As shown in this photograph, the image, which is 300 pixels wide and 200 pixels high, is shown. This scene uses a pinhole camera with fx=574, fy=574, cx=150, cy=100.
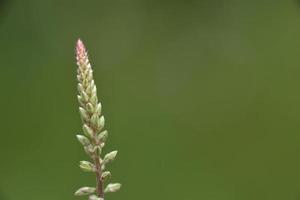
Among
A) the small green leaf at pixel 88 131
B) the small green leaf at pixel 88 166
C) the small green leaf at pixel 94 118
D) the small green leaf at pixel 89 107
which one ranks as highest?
the small green leaf at pixel 89 107

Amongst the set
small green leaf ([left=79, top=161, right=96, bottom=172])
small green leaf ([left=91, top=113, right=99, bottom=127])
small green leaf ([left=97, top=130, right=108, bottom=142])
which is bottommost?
small green leaf ([left=79, top=161, right=96, bottom=172])

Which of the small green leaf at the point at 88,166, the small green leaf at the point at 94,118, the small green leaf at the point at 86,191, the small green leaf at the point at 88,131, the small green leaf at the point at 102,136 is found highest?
the small green leaf at the point at 94,118

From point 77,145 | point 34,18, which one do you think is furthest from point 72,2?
point 77,145

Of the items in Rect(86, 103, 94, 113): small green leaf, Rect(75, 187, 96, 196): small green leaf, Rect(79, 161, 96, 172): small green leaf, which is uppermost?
Rect(86, 103, 94, 113): small green leaf

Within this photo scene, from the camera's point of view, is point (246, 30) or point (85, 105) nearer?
point (85, 105)

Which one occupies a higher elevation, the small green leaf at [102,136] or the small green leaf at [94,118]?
the small green leaf at [94,118]

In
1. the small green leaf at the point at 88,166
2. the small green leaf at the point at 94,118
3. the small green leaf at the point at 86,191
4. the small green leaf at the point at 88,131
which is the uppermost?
the small green leaf at the point at 94,118

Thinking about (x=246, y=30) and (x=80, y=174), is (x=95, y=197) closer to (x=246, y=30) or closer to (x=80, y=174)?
(x=80, y=174)

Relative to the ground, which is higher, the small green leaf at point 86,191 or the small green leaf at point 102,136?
the small green leaf at point 102,136

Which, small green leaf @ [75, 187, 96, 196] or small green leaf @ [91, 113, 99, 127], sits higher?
small green leaf @ [91, 113, 99, 127]

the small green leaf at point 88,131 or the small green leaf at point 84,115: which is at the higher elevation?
the small green leaf at point 84,115

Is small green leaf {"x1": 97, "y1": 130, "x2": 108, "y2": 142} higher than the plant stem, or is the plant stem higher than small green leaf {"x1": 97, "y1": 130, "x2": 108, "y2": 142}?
small green leaf {"x1": 97, "y1": 130, "x2": 108, "y2": 142}
